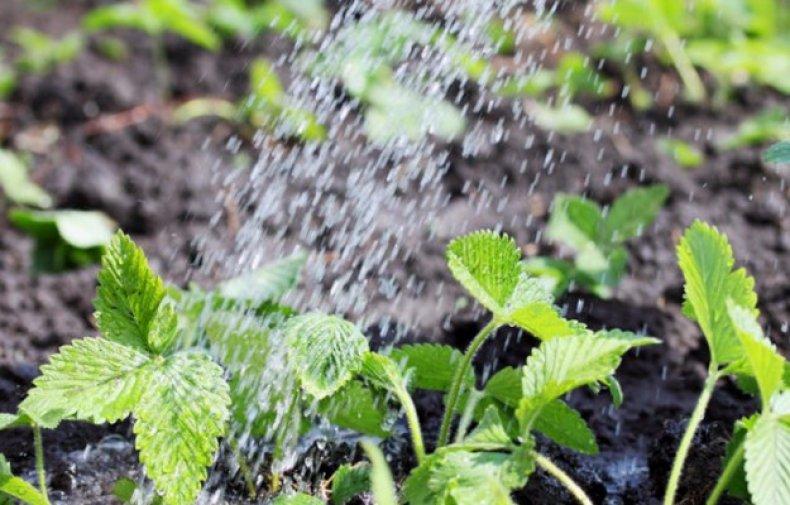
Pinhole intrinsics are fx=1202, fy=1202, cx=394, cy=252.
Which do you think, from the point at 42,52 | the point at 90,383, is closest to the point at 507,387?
the point at 90,383

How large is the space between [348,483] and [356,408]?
3.9 inches

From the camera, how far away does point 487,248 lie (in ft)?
4.71

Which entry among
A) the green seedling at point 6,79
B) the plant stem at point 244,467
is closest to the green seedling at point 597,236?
the plant stem at point 244,467

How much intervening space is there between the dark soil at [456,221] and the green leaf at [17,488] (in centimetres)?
27

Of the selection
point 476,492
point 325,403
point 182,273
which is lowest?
point 182,273

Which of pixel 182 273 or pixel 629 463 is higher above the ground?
pixel 629 463

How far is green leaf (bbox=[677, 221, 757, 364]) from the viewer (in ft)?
4.58

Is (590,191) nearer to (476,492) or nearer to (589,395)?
(589,395)

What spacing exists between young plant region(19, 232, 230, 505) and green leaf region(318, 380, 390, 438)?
211mm

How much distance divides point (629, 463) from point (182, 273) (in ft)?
3.59

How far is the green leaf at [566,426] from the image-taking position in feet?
4.95

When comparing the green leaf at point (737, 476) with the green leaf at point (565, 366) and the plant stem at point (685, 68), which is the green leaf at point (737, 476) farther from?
the plant stem at point (685, 68)

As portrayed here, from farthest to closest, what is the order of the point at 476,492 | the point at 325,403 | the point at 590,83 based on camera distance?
the point at 590,83 → the point at 325,403 → the point at 476,492

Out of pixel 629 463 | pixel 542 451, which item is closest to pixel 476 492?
pixel 542 451
